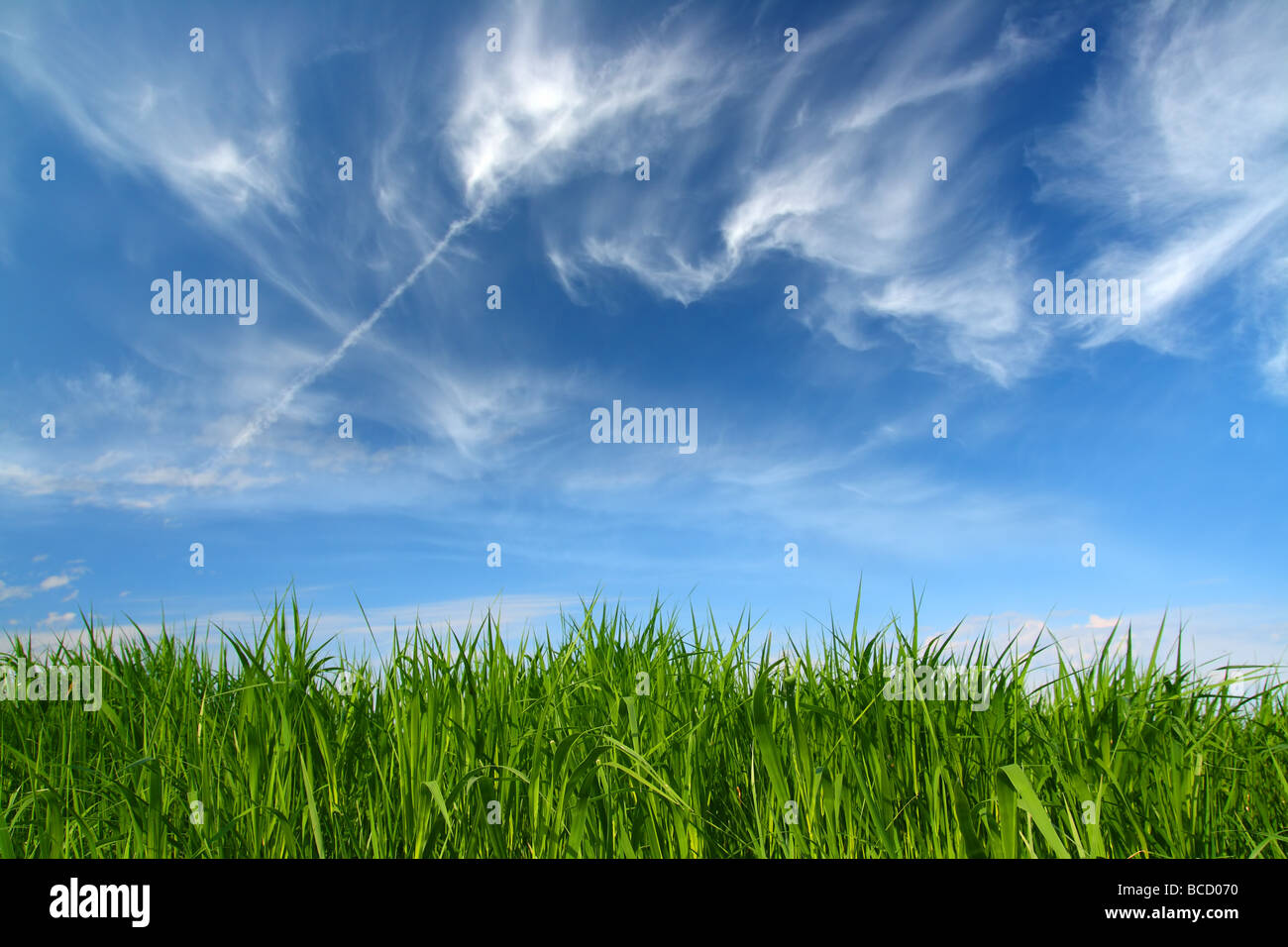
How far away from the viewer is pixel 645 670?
4.64 metres

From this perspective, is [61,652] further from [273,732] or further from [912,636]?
[912,636]

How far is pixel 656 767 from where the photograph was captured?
3.71 meters

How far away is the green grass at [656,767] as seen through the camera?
11.5ft

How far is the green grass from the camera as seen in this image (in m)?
3.49
